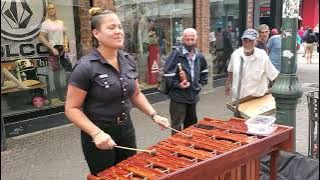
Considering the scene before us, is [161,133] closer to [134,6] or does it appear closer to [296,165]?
[296,165]

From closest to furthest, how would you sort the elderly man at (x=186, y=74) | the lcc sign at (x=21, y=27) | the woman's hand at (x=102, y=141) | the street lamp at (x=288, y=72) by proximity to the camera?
1. the woman's hand at (x=102, y=141)
2. the street lamp at (x=288, y=72)
3. the elderly man at (x=186, y=74)
4. the lcc sign at (x=21, y=27)

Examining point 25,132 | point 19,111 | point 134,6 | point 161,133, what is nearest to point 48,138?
point 25,132

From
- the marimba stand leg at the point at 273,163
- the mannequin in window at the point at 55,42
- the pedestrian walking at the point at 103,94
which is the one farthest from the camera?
the mannequin in window at the point at 55,42

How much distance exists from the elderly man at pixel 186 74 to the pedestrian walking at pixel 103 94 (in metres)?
1.91

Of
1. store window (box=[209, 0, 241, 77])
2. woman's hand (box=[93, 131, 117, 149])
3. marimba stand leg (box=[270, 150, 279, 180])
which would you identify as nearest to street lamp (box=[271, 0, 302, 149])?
marimba stand leg (box=[270, 150, 279, 180])

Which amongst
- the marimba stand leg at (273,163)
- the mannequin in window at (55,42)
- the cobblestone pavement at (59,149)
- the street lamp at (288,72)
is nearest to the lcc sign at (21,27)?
the mannequin in window at (55,42)

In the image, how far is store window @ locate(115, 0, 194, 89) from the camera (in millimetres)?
9625

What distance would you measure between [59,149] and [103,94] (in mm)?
3706

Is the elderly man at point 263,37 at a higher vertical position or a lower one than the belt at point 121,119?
higher

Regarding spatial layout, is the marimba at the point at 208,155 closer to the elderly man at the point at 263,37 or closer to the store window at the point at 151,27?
the elderly man at the point at 263,37

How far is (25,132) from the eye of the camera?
7293 millimetres

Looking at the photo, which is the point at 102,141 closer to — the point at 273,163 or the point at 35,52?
the point at 273,163

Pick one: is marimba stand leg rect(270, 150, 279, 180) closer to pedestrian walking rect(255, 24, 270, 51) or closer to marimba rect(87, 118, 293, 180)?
marimba rect(87, 118, 293, 180)

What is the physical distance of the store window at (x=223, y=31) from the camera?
11805mm
